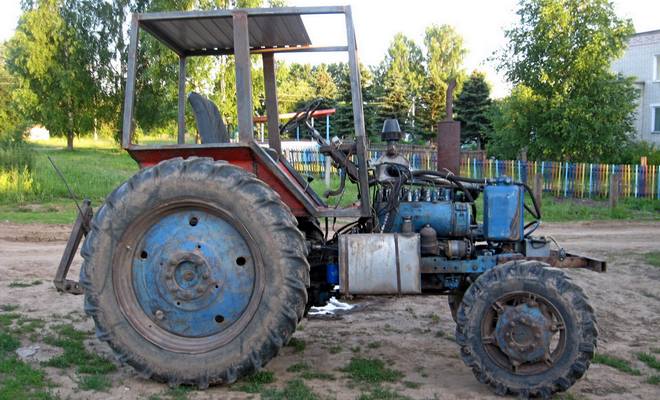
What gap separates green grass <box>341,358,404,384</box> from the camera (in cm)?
483

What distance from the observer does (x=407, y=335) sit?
240 inches

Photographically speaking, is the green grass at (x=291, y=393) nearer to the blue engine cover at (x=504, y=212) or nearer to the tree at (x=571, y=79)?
the blue engine cover at (x=504, y=212)

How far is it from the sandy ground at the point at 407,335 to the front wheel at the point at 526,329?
23 cm

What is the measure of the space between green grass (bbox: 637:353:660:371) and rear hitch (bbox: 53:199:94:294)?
15.1ft

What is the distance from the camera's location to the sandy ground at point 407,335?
4.59 meters

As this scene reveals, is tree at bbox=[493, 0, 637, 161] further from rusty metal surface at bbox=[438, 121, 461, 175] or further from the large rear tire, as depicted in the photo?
the large rear tire

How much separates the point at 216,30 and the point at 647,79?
33621mm

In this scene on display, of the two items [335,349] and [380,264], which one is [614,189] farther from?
[380,264]

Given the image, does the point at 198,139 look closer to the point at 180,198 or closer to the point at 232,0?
the point at 180,198

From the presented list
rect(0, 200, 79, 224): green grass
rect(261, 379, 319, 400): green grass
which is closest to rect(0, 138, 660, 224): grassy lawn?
rect(0, 200, 79, 224): green grass

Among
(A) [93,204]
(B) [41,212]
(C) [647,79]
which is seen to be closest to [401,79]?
(C) [647,79]

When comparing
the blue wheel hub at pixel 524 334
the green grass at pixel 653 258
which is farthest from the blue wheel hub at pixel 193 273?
the green grass at pixel 653 258

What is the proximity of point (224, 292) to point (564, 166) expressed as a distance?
53.4 ft

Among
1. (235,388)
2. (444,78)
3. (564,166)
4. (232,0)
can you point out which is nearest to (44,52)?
(232,0)
